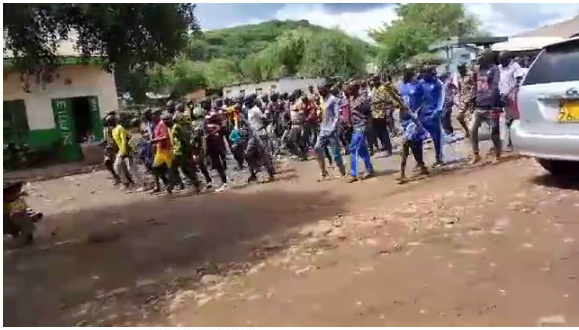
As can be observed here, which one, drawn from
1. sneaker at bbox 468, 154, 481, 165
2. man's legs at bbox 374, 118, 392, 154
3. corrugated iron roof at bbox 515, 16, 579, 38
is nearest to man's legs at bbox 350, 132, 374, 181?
sneaker at bbox 468, 154, 481, 165

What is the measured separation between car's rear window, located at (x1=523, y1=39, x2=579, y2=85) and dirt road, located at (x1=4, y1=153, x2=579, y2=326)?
3.01ft

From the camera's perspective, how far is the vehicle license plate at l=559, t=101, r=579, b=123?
513 centimetres

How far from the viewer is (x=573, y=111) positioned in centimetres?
515

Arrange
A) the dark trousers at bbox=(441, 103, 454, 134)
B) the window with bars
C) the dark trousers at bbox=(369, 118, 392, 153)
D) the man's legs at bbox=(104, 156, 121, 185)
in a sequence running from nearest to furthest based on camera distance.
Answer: the man's legs at bbox=(104, 156, 121, 185) → the dark trousers at bbox=(369, 118, 392, 153) → the dark trousers at bbox=(441, 103, 454, 134) → the window with bars

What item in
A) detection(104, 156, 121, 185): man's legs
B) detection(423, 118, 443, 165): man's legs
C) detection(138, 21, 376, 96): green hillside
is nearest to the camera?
detection(423, 118, 443, 165): man's legs

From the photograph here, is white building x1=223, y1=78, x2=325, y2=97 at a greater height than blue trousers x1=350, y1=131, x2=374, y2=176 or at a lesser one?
greater

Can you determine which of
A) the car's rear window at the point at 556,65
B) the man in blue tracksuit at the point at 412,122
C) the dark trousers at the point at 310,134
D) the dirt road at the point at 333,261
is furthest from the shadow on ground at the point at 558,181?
the dark trousers at the point at 310,134

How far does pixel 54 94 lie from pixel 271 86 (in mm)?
4664

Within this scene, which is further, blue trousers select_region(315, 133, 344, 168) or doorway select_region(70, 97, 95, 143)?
doorway select_region(70, 97, 95, 143)

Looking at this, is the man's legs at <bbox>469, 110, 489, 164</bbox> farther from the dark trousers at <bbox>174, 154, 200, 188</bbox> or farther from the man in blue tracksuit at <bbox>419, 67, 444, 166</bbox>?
the dark trousers at <bbox>174, 154, 200, 188</bbox>

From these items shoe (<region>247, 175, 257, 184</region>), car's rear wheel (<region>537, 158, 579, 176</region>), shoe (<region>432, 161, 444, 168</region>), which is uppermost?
car's rear wheel (<region>537, 158, 579, 176</region>)

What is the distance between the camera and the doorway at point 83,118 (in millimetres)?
15828

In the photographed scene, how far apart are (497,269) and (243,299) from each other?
57.4 inches

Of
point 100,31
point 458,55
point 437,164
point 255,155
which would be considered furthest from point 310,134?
point 458,55
